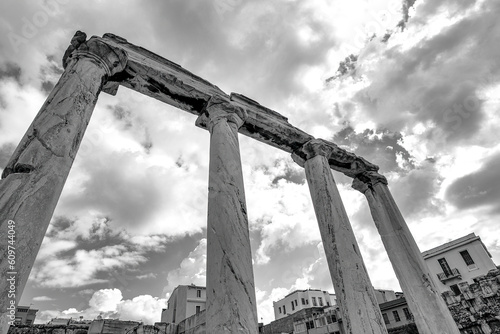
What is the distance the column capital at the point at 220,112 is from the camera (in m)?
8.62

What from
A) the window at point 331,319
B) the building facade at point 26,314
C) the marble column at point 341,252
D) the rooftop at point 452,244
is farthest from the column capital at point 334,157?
the building facade at point 26,314

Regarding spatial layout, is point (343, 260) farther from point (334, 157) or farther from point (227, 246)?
point (334, 157)

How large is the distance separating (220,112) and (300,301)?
6351cm

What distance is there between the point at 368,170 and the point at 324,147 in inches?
129

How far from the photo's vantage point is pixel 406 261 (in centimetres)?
1012

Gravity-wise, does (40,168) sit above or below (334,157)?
below

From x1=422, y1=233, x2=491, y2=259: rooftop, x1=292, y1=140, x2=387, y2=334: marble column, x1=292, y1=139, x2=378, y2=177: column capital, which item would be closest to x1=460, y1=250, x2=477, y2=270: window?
x1=422, y1=233, x2=491, y2=259: rooftop

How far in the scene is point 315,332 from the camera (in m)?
41.5

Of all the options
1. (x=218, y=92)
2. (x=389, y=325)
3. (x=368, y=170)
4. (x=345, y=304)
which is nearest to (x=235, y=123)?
(x=218, y=92)

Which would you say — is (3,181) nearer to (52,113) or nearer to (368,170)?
(52,113)

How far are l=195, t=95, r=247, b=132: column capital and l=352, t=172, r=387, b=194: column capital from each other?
6.84 m

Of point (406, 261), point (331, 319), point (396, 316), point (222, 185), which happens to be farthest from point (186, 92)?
point (331, 319)

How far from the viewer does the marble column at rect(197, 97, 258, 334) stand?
4.85 meters

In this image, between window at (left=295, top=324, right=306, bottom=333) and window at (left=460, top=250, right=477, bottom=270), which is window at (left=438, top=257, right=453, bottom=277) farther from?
window at (left=295, top=324, right=306, bottom=333)
